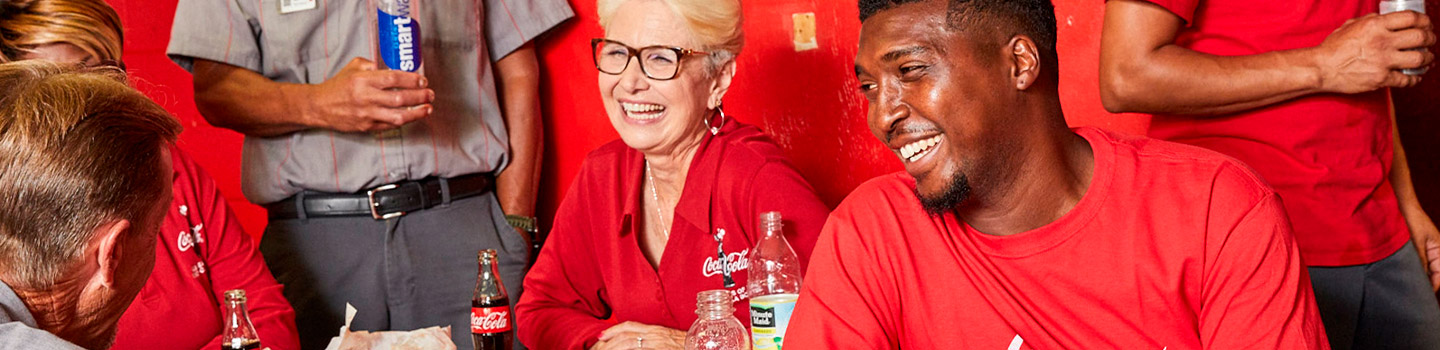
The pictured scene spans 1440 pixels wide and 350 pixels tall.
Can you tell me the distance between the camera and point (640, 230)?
2.20 m

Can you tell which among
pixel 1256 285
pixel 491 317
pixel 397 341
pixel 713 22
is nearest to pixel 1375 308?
pixel 1256 285

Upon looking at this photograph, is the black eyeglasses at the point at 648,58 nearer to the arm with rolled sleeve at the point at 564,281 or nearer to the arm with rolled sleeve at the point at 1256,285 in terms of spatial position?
the arm with rolled sleeve at the point at 564,281

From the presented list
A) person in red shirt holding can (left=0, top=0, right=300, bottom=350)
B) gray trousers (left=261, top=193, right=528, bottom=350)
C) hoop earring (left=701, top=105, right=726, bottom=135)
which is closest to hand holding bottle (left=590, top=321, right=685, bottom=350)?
hoop earring (left=701, top=105, right=726, bottom=135)

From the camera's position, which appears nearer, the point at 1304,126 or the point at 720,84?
the point at 1304,126

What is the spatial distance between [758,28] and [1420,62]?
4.42 ft

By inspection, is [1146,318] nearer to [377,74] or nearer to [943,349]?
[943,349]

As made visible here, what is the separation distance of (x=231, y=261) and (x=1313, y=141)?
1835 millimetres

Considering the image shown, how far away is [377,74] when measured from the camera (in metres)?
2.39

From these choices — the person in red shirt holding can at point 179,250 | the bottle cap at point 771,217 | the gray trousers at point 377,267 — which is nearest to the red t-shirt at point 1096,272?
the bottle cap at point 771,217

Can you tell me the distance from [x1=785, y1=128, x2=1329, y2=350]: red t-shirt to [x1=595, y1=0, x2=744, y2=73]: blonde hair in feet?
2.48

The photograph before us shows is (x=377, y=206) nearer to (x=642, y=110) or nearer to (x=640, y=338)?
(x=642, y=110)

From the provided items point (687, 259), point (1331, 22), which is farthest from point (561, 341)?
point (1331, 22)

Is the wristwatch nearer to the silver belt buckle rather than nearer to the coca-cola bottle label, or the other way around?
the silver belt buckle

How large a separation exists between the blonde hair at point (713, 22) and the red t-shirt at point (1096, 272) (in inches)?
29.7
